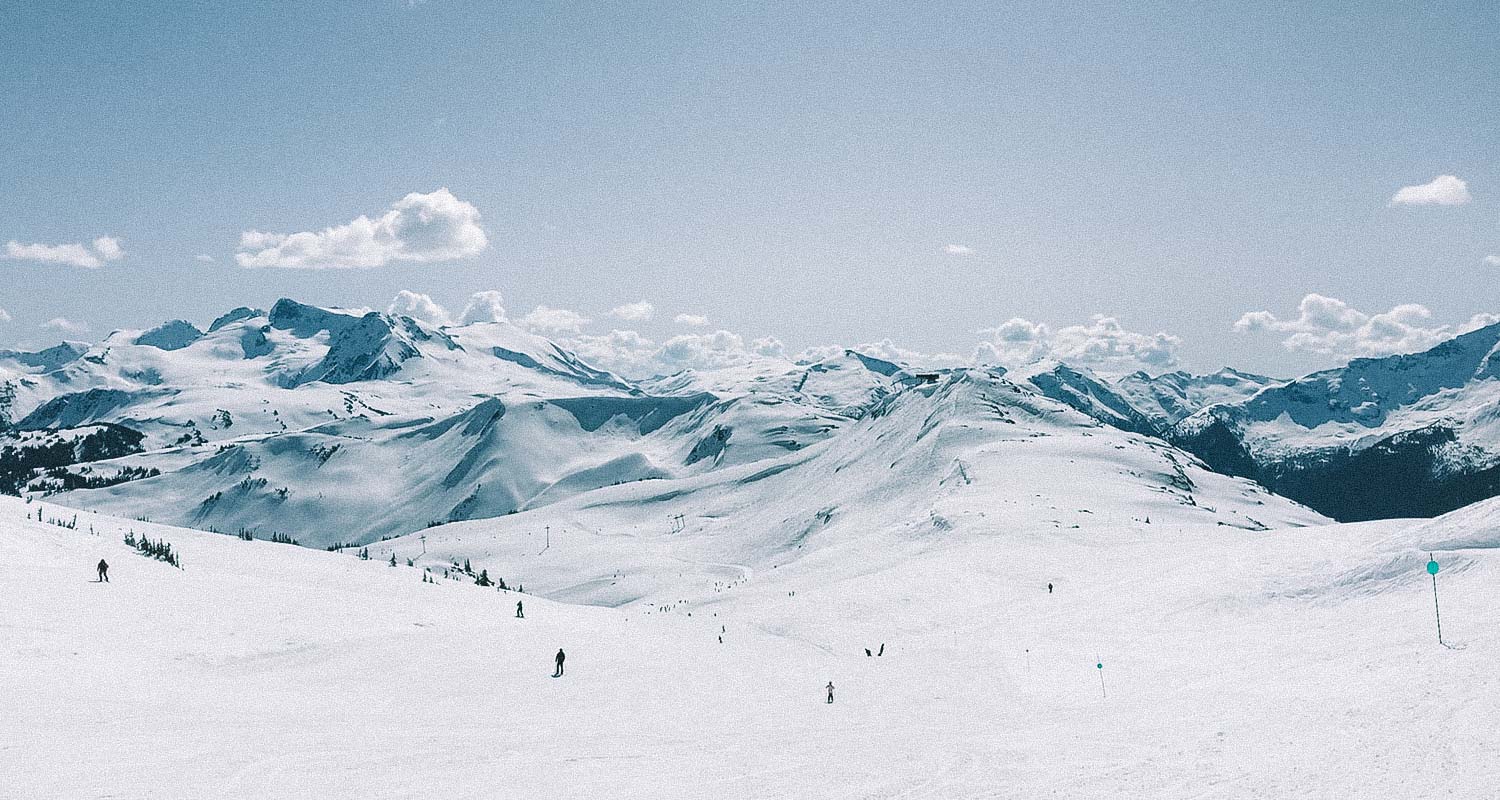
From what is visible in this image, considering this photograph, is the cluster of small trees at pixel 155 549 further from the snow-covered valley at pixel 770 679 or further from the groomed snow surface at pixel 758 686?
the groomed snow surface at pixel 758 686

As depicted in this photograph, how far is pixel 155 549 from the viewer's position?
50.2 metres

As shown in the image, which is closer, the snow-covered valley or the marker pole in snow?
the snow-covered valley

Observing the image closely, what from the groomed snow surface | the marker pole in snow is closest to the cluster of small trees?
the groomed snow surface

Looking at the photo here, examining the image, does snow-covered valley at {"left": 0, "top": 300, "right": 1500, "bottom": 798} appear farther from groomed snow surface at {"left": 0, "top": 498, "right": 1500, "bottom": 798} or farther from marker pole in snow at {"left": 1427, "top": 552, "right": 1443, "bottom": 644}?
marker pole in snow at {"left": 1427, "top": 552, "right": 1443, "bottom": 644}

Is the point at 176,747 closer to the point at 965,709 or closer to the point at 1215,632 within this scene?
the point at 965,709

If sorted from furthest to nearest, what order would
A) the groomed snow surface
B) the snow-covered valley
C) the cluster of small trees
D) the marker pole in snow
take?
1. the cluster of small trees
2. the marker pole in snow
3. the snow-covered valley
4. the groomed snow surface

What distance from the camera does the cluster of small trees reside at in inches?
1920

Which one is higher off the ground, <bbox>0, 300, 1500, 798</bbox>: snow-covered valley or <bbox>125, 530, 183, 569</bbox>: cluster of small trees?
<bbox>125, 530, 183, 569</bbox>: cluster of small trees

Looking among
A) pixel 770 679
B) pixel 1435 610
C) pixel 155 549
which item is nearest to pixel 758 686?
pixel 770 679

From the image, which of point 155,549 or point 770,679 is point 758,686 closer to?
point 770,679

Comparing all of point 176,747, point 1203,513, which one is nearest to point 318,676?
point 176,747

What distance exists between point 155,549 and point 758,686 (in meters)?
38.3

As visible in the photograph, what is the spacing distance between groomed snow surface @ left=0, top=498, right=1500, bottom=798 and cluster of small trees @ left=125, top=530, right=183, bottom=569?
6.22ft

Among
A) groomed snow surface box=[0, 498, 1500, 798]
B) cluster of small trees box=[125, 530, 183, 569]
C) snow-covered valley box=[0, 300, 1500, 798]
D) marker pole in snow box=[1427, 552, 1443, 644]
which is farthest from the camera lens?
cluster of small trees box=[125, 530, 183, 569]
